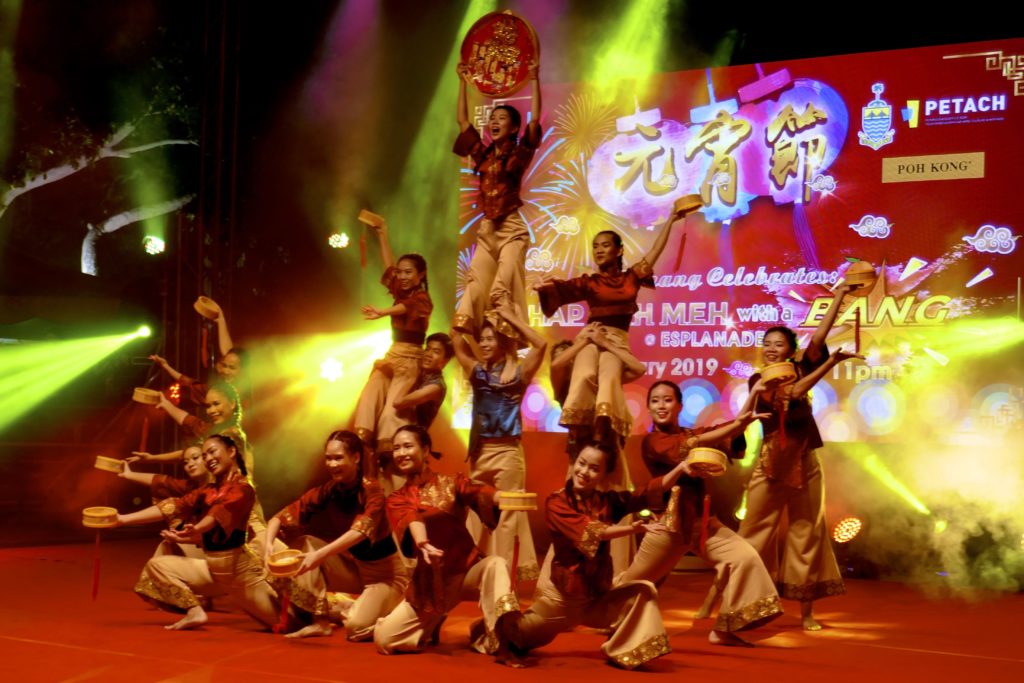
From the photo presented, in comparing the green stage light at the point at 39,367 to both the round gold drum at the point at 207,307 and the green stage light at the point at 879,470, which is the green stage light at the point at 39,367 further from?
the green stage light at the point at 879,470

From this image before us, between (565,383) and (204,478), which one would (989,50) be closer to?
(565,383)

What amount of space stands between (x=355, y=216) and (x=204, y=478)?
12.7ft

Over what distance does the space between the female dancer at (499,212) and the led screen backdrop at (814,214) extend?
1337 mm

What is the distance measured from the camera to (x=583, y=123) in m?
7.72

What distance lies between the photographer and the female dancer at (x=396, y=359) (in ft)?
19.4

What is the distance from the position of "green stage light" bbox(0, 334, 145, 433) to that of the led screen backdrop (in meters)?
4.48

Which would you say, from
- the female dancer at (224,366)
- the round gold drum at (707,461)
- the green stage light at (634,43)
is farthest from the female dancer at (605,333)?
the green stage light at (634,43)

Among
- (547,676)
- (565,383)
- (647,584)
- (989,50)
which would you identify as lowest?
(547,676)

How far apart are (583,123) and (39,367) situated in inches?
217

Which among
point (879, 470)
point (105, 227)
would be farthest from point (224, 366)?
point (105, 227)

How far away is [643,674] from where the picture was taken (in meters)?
3.97

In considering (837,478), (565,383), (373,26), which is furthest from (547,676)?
(373,26)

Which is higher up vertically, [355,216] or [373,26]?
[373,26]

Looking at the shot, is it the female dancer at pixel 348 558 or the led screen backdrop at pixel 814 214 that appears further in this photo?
the led screen backdrop at pixel 814 214
